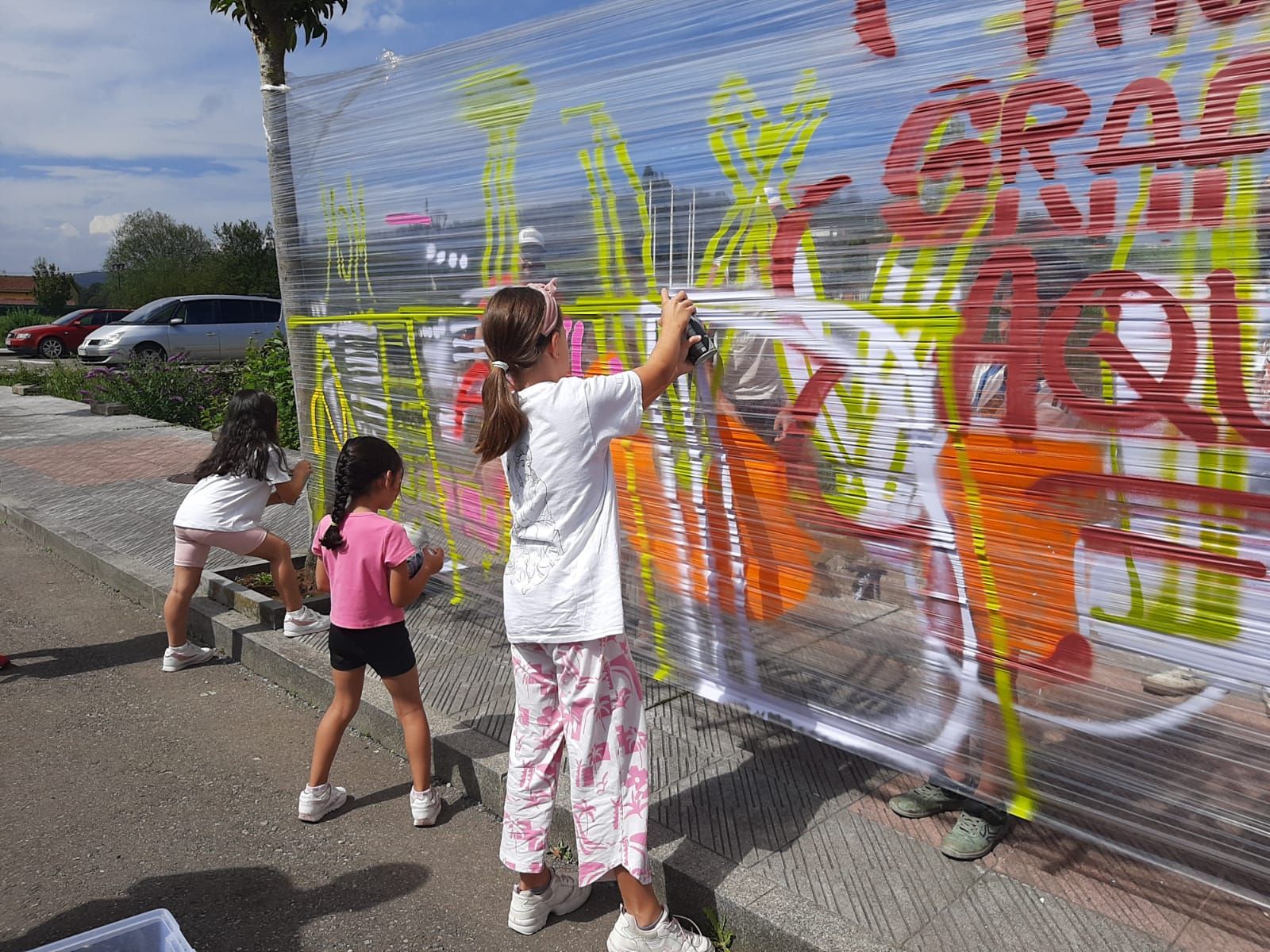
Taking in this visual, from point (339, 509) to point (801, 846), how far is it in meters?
1.75

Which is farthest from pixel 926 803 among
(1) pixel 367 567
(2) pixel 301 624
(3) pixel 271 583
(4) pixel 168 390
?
(4) pixel 168 390

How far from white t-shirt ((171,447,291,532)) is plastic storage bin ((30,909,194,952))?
232cm

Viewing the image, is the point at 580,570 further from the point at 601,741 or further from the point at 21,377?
the point at 21,377

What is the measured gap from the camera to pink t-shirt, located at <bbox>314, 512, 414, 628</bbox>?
9.68ft

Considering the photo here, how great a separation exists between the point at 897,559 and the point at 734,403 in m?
0.65

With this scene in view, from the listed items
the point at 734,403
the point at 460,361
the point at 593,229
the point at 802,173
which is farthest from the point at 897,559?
the point at 460,361

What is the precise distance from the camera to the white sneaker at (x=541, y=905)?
253 cm

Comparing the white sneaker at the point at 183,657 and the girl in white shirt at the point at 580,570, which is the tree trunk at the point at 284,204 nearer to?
the white sneaker at the point at 183,657

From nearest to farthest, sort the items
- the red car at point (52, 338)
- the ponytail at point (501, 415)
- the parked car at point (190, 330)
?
the ponytail at point (501, 415)
the parked car at point (190, 330)
the red car at point (52, 338)

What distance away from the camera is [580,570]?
7.70ft

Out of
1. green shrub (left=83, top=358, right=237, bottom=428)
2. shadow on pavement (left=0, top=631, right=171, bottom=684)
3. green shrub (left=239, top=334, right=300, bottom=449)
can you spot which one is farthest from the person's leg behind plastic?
green shrub (left=83, top=358, right=237, bottom=428)

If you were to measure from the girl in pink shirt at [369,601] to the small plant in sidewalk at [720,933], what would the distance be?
41.2 inches

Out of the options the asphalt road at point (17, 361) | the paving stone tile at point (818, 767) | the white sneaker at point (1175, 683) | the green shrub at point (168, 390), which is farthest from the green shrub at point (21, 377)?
the white sneaker at point (1175, 683)

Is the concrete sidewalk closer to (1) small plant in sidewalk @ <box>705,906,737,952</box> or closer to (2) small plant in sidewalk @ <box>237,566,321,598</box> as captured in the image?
(1) small plant in sidewalk @ <box>705,906,737,952</box>
